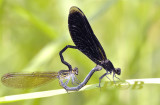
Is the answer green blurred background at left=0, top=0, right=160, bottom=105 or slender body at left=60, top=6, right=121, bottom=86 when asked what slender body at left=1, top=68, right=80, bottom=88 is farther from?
green blurred background at left=0, top=0, right=160, bottom=105

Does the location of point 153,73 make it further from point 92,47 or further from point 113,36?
point 92,47

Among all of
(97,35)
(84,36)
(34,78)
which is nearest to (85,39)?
(84,36)

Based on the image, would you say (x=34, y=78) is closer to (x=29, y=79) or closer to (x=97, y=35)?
(x=29, y=79)

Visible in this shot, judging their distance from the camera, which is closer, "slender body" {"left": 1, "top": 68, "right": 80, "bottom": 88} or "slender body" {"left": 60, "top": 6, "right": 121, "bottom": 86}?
"slender body" {"left": 60, "top": 6, "right": 121, "bottom": 86}

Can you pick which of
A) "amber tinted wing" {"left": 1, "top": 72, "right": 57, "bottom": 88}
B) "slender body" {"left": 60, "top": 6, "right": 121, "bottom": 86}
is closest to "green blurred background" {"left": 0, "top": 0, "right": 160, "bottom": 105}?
"amber tinted wing" {"left": 1, "top": 72, "right": 57, "bottom": 88}

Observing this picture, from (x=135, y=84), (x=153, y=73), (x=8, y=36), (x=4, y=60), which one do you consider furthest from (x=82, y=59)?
(x=8, y=36)

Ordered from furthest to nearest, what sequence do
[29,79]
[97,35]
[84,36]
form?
[97,35]
[29,79]
[84,36]

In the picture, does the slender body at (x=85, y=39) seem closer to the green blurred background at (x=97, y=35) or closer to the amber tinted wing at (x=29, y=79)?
the amber tinted wing at (x=29, y=79)
